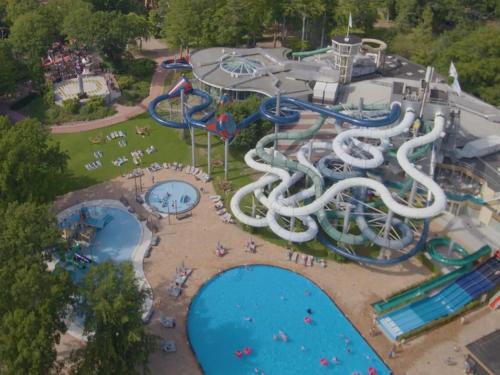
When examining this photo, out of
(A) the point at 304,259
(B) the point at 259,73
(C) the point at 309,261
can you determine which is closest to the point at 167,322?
(A) the point at 304,259

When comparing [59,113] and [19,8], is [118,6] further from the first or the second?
[59,113]

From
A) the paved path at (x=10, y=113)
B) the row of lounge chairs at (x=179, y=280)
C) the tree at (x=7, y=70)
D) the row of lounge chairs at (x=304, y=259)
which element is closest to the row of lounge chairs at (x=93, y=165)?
the paved path at (x=10, y=113)

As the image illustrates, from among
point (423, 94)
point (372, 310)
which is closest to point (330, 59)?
point (423, 94)

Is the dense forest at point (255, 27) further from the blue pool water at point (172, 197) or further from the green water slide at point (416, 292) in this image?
the green water slide at point (416, 292)

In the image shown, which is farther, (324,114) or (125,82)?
(125,82)

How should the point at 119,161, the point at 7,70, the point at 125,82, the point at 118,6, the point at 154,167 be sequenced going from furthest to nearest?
the point at 118,6, the point at 125,82, the point at 7,70, the point at 119,161, the point at 154,167

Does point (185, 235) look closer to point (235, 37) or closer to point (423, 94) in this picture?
point (423, 94)
